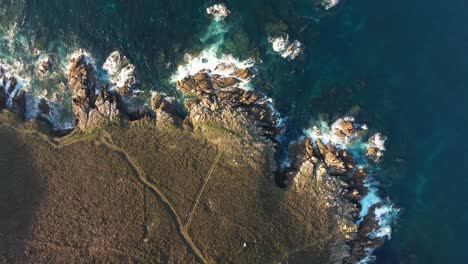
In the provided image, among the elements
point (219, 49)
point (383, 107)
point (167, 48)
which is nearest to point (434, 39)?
point (383, 107)

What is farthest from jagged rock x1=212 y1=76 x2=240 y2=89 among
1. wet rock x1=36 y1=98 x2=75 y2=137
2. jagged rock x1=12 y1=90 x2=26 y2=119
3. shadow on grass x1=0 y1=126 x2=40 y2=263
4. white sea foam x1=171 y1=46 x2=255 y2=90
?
jagged rock x1=12 y1=90 x2=26 y2=119

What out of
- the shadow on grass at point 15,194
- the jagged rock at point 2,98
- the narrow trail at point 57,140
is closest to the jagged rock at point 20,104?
the jagged rock at point 2,98

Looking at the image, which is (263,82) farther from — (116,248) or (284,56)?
(116,248)

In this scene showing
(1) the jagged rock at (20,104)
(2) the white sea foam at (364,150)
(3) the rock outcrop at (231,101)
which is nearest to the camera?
(1) the jagged rock at (20,104)

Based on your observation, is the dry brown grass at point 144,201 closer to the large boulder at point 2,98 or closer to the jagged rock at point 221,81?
the large boulder at point 2,98

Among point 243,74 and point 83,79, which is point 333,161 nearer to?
point 243,74

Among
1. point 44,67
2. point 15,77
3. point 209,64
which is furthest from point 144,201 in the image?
point 15,77
